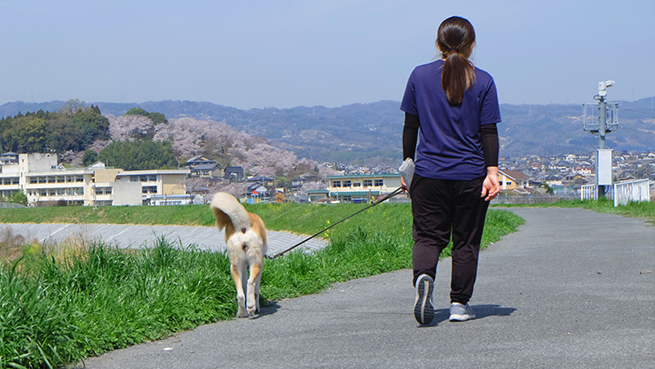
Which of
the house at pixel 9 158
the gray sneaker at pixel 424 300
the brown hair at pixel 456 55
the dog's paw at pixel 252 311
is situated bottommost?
the dog's paw at pixel 252 311

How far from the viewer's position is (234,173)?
101 metres

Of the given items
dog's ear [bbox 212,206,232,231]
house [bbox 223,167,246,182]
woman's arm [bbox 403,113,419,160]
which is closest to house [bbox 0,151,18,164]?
house [bbox 223,167,246,182]

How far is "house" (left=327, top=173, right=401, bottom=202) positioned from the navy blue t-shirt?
269 ft

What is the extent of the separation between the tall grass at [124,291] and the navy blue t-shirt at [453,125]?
1918 millimetres

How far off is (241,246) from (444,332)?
1.55m

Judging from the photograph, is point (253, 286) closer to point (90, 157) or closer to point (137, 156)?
point (137, 156)

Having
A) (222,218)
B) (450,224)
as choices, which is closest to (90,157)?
(222,218)

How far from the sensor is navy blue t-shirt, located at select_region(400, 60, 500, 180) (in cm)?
380

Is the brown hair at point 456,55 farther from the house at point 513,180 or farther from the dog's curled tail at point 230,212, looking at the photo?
the house at point 513,180

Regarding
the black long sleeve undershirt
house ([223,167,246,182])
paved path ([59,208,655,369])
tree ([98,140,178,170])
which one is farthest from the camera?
house ([223,167,246,182])

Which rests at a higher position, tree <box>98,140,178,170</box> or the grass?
tree <box>98,140,178,170</box>

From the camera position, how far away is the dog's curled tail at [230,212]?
4312 mm

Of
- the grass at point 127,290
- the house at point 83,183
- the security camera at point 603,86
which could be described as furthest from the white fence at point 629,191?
the house at point 83,183

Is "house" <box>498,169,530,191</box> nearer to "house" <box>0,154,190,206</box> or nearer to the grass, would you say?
"house" <box>0,154,190,206</box>
